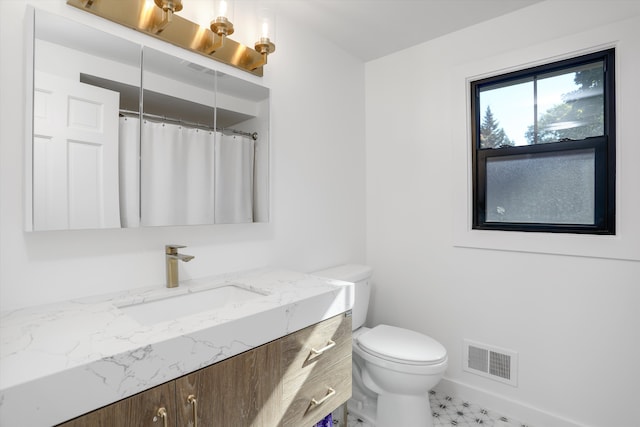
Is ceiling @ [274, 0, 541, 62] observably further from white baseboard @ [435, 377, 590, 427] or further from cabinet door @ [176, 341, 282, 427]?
white baseboard @ [435, 377, 590, 427]

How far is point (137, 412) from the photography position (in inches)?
29.9

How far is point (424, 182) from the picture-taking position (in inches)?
85.6

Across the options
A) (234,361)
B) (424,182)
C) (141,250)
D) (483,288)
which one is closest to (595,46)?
(424,182)

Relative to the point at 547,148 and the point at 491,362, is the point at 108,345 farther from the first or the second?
the point at 547,148

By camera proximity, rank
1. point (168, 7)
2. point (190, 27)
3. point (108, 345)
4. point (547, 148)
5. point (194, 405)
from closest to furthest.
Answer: point (108, 345) → point (194, 405) → point (168, 7) → point (190, 27) → point (547, 148)

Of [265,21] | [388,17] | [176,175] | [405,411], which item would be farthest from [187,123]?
[405,411]

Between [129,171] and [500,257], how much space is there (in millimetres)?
1937

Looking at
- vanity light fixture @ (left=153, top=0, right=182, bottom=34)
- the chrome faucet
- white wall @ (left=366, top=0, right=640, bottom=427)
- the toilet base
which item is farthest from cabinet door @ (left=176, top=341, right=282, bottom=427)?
white wall @ (left=366, top=0, right=640, bottom=427)

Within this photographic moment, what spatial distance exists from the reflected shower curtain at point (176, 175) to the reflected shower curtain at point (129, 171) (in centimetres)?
2

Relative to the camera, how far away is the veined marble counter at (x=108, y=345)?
0.63m

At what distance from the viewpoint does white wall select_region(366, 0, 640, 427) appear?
5.10 ft

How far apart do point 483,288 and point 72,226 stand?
6.71 ft

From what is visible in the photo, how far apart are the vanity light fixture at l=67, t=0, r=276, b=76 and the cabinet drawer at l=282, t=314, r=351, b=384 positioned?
4.04 ft

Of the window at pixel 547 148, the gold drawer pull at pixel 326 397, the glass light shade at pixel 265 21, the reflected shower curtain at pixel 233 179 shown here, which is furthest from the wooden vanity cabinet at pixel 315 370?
the glass light shade at pixel 265 21
